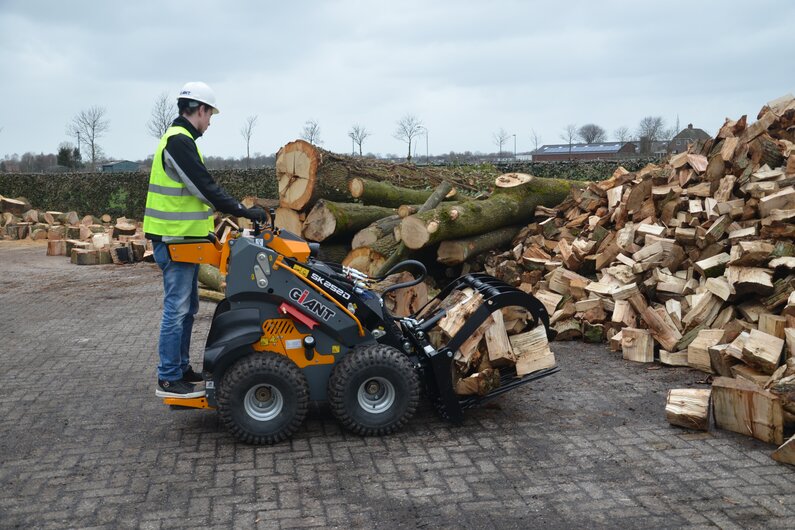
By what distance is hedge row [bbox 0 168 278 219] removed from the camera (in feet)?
73.7

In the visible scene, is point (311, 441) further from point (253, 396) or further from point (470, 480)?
point (470, 480)

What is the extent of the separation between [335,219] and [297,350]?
478 centimetres

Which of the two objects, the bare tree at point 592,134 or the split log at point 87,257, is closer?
the split log at point 87,257

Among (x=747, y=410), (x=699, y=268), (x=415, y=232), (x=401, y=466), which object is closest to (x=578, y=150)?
(x=415, y=232)

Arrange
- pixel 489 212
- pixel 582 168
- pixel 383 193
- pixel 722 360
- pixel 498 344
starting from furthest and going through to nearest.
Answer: pixel 582 168 < pixel 383 193 < pixel 489 212 < pixel 722 360 < pixel 498 344

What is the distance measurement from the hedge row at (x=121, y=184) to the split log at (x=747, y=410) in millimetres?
15415

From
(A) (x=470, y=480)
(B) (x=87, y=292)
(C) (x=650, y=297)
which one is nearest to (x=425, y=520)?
(A) (x=470, y=480)

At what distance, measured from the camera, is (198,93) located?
16.6 ft

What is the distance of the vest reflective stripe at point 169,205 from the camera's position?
4.98m

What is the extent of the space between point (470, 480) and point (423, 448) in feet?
1.81

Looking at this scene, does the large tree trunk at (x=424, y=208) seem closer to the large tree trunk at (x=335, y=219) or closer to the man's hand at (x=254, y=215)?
the large tree trunk at (x=335, y=219)

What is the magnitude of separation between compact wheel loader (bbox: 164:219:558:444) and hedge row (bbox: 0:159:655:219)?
1586 cm

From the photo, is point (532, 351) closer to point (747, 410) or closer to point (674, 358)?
point (747, 410)

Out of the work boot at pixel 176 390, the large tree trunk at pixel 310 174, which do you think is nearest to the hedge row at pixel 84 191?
the large tree trunk at pixel 310 174
